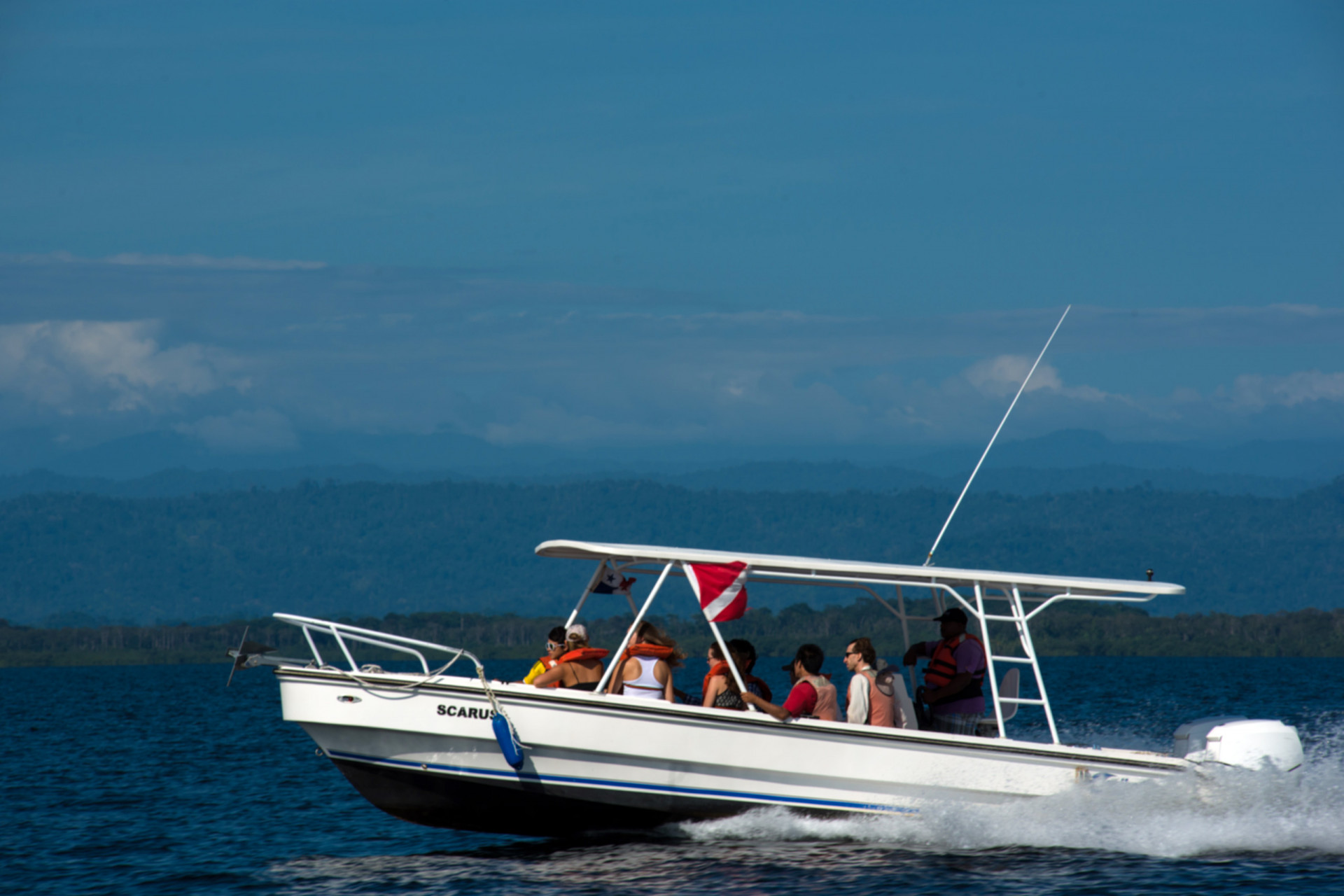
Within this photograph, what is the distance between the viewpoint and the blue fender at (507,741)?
42.5ft

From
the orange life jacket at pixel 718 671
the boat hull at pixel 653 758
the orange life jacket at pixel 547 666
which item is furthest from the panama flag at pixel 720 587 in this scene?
the orange life jacket at pixel 547 666

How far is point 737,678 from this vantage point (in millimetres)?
13188

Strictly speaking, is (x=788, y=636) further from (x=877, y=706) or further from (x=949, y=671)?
(x=877, y=706)

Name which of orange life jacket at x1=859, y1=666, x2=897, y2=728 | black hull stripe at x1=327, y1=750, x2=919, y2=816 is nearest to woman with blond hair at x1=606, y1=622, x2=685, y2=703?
black hull stripe at x1=327, y1=750, x2=919, y2=816

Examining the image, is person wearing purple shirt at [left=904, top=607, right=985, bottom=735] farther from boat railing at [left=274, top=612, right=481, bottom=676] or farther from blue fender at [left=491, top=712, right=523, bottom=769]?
boat railing at [left=274, top=612, right=481, bottom=676]

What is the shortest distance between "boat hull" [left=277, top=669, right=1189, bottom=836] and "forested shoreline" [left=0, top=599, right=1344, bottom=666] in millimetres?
104636

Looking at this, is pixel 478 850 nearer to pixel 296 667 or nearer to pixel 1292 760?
pixel 296 667

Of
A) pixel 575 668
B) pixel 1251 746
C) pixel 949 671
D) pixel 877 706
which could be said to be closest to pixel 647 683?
pixel 575 668

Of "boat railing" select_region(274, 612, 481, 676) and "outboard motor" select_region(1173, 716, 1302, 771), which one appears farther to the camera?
"outboard motor" select_region(1173, 716, 1302, 771)

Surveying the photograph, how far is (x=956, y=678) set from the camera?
13.6m

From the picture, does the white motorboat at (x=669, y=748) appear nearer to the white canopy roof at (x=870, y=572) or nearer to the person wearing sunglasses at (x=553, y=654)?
the white canopy roof at (x=870, y=572)

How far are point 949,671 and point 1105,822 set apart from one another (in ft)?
6.16

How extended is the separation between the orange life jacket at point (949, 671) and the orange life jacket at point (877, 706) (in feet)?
2.33

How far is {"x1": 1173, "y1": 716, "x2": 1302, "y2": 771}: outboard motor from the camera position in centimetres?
1322
